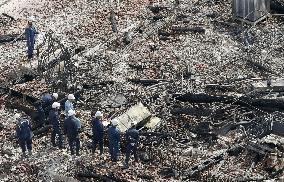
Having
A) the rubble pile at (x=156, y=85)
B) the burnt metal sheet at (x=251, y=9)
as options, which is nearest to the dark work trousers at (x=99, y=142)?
the rubble pile at (x=156, y=85)

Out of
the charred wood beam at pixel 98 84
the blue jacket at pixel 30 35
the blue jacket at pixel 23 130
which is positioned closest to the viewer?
the blue jacket at pixel 23 130

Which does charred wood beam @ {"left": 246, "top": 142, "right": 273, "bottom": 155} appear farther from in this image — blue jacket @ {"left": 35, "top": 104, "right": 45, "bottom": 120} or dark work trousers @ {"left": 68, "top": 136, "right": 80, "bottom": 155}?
blue jacket @ {"left": 35, "top": 104, "right": 45, "bottom": 120}

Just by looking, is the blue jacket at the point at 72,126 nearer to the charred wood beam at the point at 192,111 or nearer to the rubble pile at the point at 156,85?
the rubble pile at the point at 156,85

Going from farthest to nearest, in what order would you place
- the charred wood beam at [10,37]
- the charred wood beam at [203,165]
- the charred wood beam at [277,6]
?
the charred wood beam at [277,6] → the charred wood beam at [10,37] → the charred wood beam at [203,165]

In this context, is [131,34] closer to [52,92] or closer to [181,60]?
[181,60]

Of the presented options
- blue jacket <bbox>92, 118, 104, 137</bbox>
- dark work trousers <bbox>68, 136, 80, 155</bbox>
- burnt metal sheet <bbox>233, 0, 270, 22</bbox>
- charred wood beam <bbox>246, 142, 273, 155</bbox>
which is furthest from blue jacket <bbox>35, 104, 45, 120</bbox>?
burnt metal sheet <bbox>233, 0, 270, 22</bbox>

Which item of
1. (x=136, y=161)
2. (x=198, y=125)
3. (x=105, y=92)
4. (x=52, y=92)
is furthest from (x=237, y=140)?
(x=52, y=92)
